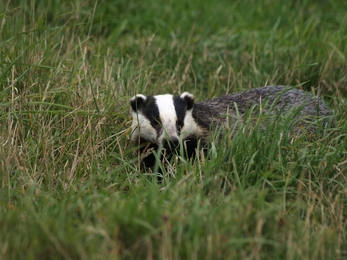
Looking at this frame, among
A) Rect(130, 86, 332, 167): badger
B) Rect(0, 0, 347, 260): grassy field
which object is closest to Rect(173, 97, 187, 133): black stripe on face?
Rect(130, 86, 332, 167): badger

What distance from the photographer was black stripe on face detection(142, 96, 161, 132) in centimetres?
507

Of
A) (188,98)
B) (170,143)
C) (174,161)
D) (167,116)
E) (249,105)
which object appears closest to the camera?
(174,161)

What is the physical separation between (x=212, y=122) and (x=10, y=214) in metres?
1.94

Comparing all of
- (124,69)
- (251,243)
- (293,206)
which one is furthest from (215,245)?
(124,69)

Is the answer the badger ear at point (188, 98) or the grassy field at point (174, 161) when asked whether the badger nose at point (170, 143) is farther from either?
the badger ear at point (188, 98)

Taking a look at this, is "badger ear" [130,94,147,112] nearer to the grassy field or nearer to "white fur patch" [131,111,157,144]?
"white fur patch" [131,111,157,144]

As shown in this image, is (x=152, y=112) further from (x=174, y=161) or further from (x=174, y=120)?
(x=174, y=161)

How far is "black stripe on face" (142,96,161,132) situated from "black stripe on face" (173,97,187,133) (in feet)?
0.48

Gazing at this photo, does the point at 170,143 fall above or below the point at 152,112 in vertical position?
below

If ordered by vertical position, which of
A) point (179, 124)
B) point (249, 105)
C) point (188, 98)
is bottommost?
point (249, 105)

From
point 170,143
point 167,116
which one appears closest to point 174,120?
point 167,116

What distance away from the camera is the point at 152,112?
5.11 meters

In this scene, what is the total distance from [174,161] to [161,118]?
1.41ft

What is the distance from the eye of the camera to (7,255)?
325 cm
